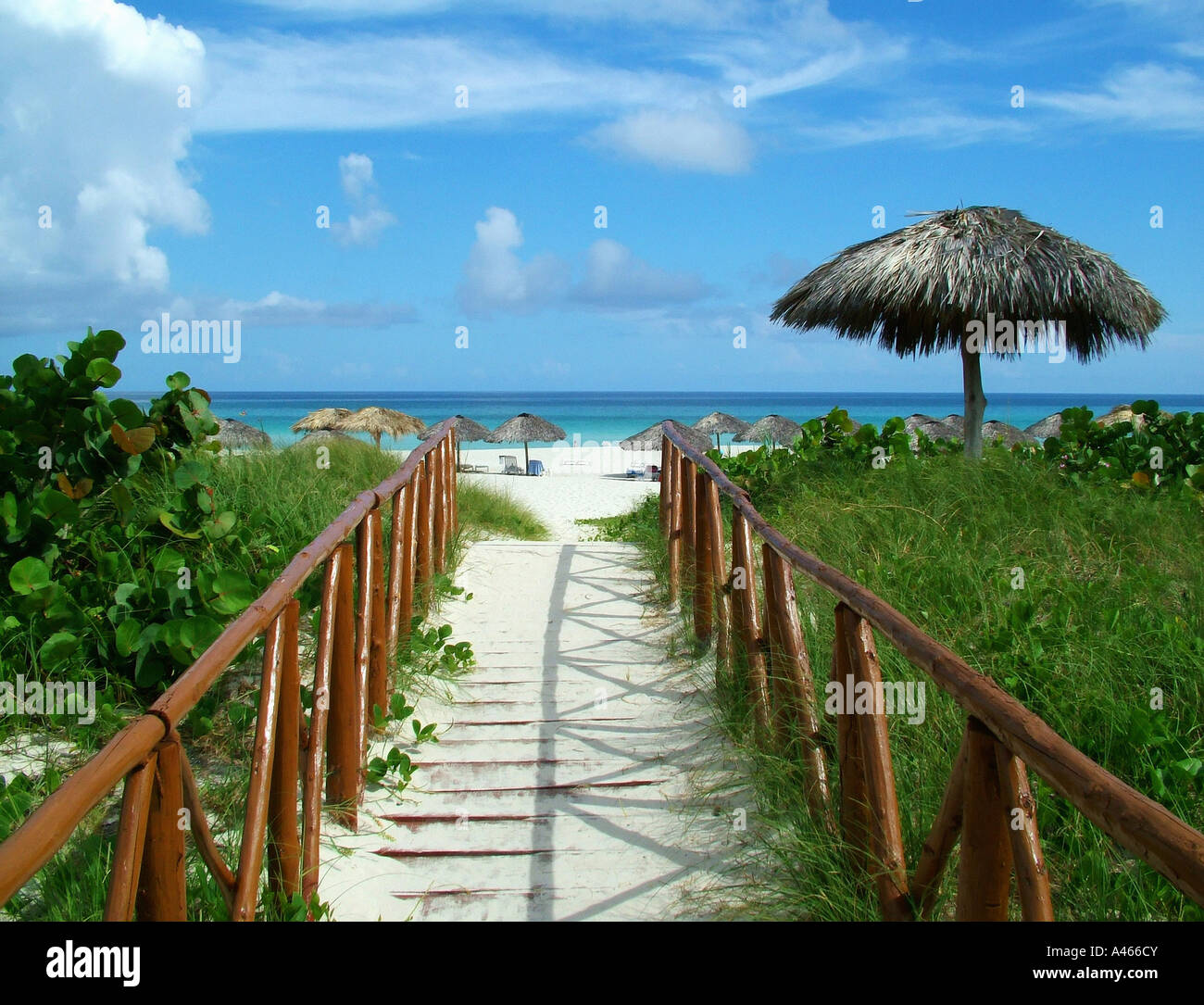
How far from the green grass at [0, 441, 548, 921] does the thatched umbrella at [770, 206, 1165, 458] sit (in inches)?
168

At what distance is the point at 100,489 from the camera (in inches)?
187

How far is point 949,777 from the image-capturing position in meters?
2.06

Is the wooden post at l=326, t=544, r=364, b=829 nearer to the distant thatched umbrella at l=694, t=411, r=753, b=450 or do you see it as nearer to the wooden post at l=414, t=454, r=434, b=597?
the wooden post at l=414, t=454, r=434, b=597

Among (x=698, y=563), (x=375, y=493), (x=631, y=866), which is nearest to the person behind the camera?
(x=631, y=866)

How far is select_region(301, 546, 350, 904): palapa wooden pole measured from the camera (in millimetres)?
A: 2678

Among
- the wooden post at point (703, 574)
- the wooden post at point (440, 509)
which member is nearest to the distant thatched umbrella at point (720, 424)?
the wooden post at point (440, 509)

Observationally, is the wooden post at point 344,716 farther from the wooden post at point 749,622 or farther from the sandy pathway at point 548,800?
the wooden post at point 749,622

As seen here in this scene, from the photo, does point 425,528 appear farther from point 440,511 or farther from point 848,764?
point 848,764

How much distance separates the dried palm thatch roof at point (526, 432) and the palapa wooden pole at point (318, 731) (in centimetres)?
2757

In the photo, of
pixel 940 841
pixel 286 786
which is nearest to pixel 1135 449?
pixel 940 841
